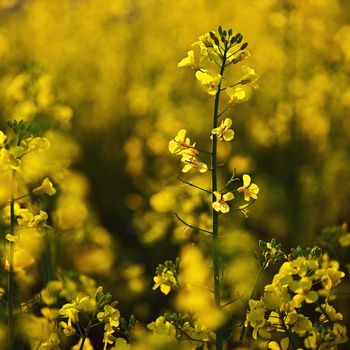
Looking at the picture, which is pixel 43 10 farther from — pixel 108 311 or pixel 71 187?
pixel 108 311

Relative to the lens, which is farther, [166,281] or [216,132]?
[166,281]

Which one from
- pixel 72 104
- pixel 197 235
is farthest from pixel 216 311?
pixel 72 104

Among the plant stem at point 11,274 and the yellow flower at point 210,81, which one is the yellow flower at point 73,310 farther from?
the yellow flower at point 210,81

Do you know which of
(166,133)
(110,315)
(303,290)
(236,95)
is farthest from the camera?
(166,133)

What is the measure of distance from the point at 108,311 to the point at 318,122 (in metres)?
3.66

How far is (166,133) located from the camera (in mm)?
5781

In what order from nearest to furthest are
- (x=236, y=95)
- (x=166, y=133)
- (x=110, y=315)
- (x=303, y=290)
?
(x=303, y=290)
(x=110, y=315)
(x=236, y=95)
(x=166, y=133)

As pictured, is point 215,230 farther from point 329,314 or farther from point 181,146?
point 329,314

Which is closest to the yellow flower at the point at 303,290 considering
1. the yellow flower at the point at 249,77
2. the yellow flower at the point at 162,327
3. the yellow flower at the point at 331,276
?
the yellow flower at the point at 331,276

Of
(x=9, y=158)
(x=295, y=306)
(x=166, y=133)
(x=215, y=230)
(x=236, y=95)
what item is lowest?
(x=166, y=133)

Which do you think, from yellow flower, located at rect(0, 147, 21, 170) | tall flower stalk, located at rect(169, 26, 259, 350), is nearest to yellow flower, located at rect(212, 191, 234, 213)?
tall flower stalk, located at rect(169, 26, 259, 350)

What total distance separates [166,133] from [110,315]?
3639mm

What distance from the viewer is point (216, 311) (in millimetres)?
2268

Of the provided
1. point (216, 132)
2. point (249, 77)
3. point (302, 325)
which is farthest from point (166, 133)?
point (302, 325)
